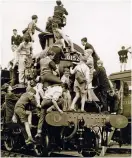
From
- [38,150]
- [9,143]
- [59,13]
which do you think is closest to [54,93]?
[38,150]

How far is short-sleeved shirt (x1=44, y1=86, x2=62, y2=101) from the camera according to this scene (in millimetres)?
9797

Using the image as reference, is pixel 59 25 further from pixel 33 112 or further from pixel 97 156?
pixel 97 156

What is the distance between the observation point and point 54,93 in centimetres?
986

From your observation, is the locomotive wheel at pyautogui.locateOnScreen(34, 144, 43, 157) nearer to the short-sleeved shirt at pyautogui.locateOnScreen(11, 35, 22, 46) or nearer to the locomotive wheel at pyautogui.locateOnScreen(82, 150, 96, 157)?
the locomotive wheel at pyautogui.locateOnScreen(82, 150, 96, 157)

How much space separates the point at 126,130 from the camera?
39.4ft

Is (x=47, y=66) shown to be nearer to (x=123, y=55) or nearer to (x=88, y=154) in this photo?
(x=88, y=154)

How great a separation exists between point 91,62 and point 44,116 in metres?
2.24

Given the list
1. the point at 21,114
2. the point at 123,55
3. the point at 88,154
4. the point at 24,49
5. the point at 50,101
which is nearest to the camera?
the point at 50,101

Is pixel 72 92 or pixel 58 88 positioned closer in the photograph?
pixel 58 88

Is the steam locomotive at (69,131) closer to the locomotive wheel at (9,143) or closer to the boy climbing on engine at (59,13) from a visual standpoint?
the locomotive wheel at (9,143)

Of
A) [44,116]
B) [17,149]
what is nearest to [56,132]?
[44,116]

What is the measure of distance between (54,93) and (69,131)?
1.12 metres

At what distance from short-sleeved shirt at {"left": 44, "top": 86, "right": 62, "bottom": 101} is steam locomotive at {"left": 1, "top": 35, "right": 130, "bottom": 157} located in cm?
42

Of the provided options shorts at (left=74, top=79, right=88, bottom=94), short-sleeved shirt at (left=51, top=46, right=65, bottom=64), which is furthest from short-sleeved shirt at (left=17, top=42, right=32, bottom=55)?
shorts at (left=74, top=79, right=88, bottom=94)
